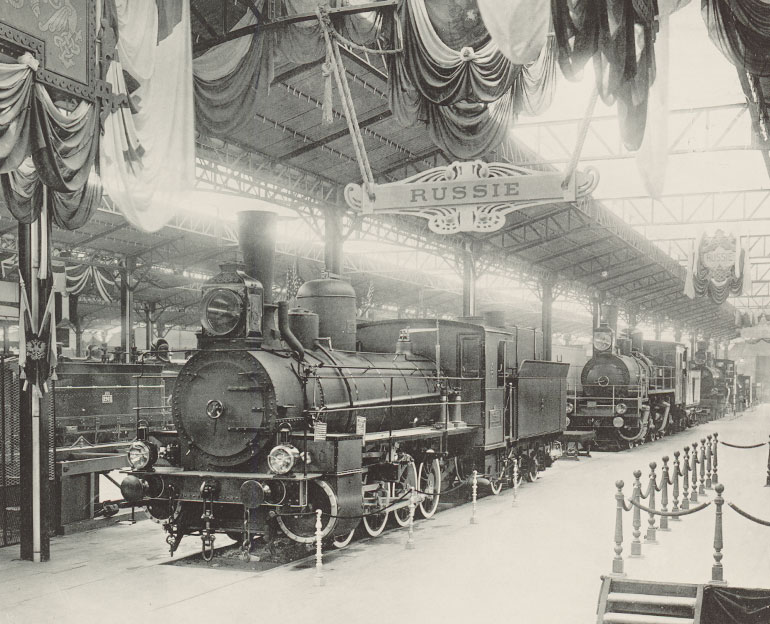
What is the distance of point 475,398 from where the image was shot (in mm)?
11211

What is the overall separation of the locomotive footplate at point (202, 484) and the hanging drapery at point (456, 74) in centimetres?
408

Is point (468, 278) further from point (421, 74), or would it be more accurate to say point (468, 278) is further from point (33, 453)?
point (33, 453)

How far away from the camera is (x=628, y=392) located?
63.2 ft

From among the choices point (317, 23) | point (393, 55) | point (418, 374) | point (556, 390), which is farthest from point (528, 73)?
point (556, 390)

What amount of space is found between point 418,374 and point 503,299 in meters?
32.2

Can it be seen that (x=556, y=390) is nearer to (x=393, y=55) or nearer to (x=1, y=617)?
(x=393, y=55)

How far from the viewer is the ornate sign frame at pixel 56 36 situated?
18.7ft

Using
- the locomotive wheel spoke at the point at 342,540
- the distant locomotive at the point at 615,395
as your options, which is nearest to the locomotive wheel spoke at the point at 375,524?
the locomotive wheel spoke at the point at 342,540

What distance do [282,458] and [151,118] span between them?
3.33 m

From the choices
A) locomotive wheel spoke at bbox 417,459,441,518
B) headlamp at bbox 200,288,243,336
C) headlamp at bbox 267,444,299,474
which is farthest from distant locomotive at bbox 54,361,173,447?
headlamp at bbox 267,444,299,474

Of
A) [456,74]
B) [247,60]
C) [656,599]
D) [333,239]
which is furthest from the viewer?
[333,239]

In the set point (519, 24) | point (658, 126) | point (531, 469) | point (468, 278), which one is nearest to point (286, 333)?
point (519, 24)

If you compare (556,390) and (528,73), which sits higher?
(528,73)

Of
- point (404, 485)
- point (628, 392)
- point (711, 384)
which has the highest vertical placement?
point (628, 392)
